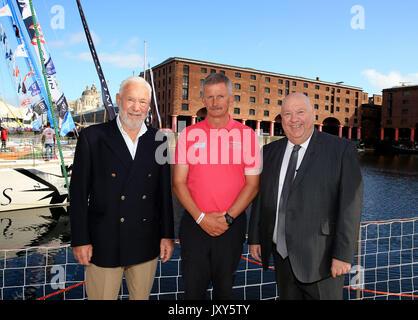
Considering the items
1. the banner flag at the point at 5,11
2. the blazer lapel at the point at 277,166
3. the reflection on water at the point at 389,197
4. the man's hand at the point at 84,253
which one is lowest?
the reflection on water at the point at 389,197

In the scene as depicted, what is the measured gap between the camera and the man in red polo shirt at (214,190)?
3.01 meters

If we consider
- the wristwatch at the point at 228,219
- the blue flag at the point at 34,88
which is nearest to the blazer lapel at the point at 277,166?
the wristwatch at the point at 228,219

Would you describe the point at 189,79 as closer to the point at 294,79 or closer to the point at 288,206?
the point at 294,79

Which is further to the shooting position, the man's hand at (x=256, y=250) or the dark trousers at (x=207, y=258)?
the man's hand at (x=256, y=250)

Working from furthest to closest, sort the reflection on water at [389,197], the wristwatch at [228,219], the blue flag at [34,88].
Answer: the reflection on water at [389,197] → the blue flag at [34,88] → the wristwatch at [228,219]

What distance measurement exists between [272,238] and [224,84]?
5.01 feet

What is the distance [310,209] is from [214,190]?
34.3 inches

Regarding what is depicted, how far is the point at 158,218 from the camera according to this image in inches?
125

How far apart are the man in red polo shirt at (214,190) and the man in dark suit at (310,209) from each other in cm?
28

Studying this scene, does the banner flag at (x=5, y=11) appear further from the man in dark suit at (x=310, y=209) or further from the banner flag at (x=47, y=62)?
the man in dark suit at (x=310, y=209)

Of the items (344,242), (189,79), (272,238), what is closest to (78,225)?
(272,238)

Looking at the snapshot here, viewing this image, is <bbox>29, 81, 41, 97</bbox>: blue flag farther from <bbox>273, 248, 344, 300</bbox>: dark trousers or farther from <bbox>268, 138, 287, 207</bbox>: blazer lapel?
<bbox>273, 248, 344, 300</bbox>: dark trousers

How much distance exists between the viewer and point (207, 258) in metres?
3.03

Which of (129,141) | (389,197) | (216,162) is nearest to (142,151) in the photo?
(129,141)
